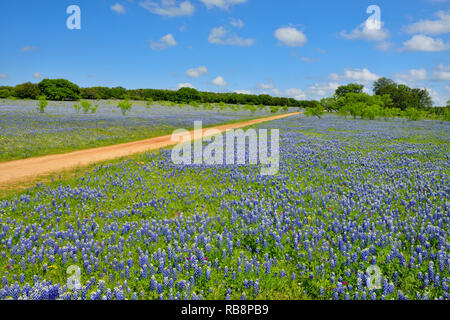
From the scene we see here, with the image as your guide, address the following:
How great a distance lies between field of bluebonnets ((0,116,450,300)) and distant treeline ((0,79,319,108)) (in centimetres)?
10174

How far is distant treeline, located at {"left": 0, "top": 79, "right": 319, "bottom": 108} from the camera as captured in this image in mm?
102688

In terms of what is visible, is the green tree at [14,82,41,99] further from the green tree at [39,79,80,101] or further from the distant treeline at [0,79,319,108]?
the green tree at [39,79,80,101]

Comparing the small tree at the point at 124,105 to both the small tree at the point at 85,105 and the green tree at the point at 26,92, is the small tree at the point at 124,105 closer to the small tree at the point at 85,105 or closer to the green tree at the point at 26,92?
the small tree at the point at 85,105

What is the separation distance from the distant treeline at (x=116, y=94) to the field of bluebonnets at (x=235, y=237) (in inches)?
4006

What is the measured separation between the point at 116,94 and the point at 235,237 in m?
141

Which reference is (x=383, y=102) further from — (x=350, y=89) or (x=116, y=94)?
(x=116, y=94)

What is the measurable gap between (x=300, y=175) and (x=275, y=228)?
4276 mm

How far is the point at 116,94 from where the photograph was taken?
131 meters

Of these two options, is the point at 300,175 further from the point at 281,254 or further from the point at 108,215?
the point at 108,215

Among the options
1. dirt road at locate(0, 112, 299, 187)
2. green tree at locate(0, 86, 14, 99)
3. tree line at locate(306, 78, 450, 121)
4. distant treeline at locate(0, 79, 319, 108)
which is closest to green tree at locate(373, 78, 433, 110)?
tree line at locate(306, 78, 450, 121)

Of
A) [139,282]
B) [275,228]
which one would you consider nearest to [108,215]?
[139,282]

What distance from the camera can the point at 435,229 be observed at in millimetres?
4953

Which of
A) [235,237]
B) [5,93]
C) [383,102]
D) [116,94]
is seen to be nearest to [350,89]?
[383,102]

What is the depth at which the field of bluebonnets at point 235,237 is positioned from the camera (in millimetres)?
3797
